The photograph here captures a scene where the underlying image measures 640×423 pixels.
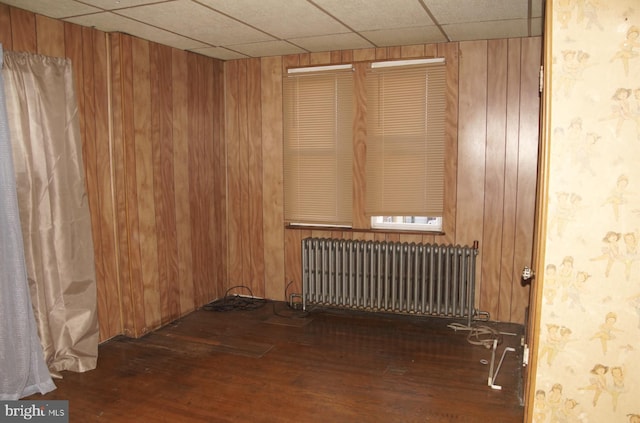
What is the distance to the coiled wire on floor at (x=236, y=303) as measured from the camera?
4808 mm

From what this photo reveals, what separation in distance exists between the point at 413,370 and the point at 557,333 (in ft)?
4.93

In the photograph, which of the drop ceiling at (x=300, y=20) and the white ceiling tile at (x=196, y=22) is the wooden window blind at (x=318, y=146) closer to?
the drop ceiling at (x=300, y=20)

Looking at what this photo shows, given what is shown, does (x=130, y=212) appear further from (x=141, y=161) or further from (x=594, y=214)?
(x=594, y=214)

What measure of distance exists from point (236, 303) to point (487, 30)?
3.35m

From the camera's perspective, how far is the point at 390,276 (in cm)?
440

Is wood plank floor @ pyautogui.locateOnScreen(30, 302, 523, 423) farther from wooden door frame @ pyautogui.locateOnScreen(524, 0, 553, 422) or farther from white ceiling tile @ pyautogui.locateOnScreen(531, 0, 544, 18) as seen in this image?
white ceiling tile @ pyautogui.locateOnScreen(531, 0, 544, 18)

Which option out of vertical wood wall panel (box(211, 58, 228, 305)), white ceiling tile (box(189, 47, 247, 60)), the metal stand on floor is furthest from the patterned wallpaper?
vertical wood wall panel (box(211, 58, 228, 305))

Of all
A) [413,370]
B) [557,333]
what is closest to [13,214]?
[413,370]

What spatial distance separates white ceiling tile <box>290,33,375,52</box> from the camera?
4.01 metres

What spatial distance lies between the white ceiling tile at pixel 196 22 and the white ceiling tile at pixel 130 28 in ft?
0.35

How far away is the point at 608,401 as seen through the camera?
6.63 ft

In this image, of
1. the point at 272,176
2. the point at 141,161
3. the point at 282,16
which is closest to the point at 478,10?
the point at 282,16

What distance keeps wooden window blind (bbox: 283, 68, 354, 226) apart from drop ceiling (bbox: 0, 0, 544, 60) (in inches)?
15.7

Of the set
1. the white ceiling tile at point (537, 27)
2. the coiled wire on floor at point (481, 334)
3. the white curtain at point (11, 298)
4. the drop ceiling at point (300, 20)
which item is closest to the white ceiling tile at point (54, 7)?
the drop ceiling at point (300, 20)
